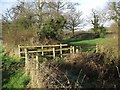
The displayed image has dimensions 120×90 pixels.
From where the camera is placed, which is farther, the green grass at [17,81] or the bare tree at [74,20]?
the bare tree at [74,20]

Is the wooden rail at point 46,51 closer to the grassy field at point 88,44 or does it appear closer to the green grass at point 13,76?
the green grass at point 13,76

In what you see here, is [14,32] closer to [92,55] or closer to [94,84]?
[92,55]

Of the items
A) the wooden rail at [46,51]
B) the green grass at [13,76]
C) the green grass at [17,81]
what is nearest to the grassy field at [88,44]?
the wooden rail at [46,51]

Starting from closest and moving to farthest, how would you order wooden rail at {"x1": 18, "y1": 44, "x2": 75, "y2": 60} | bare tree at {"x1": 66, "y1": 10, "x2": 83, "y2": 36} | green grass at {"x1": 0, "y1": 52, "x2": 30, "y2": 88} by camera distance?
1. green grass at {"x1": 0, "y1": 52, "x2": 30, "y2": 88}
2. wooden rail at {"x1": 18, "y1": 44, "x2": 75, "y2": 60}
3. bare tree at {"x1": 66, "y1": 10, "x2": 83, "y2": 36}

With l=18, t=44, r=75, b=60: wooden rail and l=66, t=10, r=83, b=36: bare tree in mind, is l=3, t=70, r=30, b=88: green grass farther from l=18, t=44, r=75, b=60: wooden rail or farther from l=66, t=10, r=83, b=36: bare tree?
l=66, t=10, r=83, b=36: bare tree

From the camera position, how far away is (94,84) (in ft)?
37.0

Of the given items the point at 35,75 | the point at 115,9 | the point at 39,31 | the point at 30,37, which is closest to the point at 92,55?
the point at 35,75

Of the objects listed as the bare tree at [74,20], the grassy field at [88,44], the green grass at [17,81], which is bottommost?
the green grass at [17,81]

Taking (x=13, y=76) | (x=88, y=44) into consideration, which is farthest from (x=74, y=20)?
(x=13, y=76)

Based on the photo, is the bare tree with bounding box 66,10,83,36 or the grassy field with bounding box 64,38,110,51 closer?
the grassy field with bounding box 64,38,110,51

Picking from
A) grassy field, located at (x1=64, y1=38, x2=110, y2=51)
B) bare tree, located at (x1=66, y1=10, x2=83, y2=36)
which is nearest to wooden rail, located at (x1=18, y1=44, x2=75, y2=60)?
grassy field, located at (x1=64, y1=38, x2=110, y2=51)

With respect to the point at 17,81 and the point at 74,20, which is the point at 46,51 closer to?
the point at 17,81

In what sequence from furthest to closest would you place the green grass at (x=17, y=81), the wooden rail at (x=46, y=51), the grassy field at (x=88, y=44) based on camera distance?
the grassy field at (x=88, y=44) < the wooden rail at (x=46, y=51) < the green grass at (x=17, y=81)

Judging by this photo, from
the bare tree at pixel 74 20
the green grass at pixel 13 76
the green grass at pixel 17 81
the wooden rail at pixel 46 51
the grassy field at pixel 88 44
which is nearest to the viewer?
the green grass at pixel 17 81
